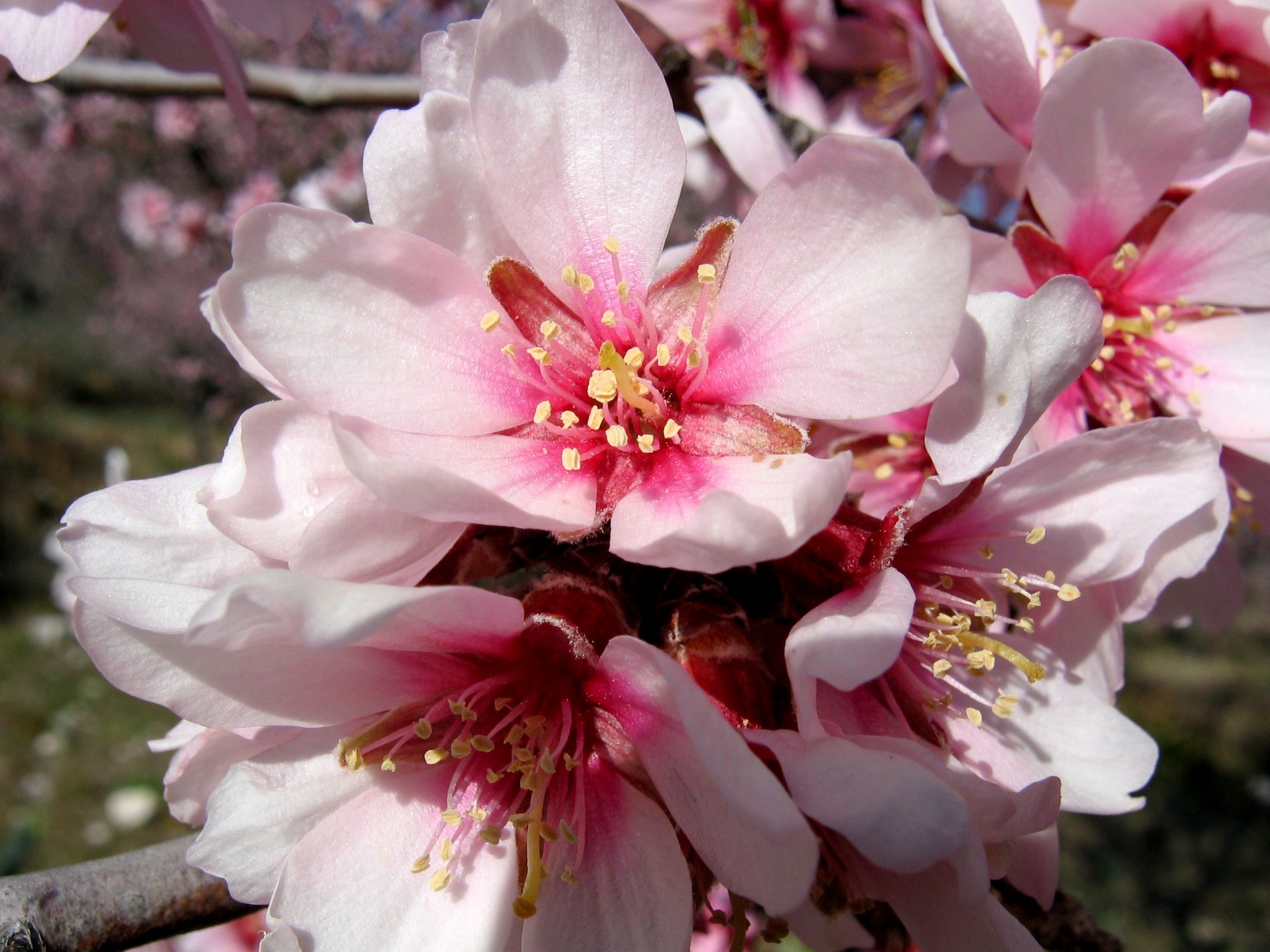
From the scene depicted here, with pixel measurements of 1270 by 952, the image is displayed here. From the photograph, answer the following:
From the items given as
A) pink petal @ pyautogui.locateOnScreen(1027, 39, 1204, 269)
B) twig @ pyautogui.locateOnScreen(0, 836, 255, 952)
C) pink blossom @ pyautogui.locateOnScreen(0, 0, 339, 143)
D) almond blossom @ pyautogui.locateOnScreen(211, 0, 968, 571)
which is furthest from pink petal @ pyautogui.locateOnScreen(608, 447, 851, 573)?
pink blossom @ pyautogui.locateOnScreen(0, 0, 339, 143)

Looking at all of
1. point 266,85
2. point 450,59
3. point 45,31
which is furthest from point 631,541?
point 266,85

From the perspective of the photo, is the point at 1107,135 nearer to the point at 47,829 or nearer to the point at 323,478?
the point at 323,478

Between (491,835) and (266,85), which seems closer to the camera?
(491,835)

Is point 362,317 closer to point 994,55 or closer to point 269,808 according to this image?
point 269,808

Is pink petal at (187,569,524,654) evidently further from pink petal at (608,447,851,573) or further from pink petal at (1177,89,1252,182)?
pink petal at (1177,89,1252,182)

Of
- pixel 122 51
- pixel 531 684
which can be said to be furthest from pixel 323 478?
pixel 122 51
